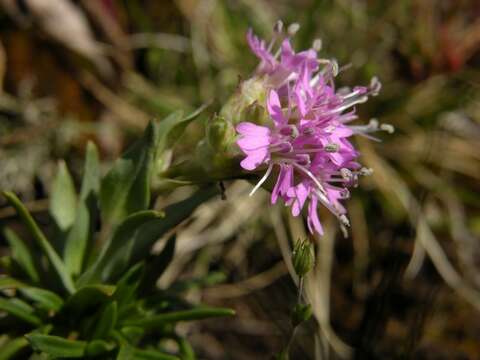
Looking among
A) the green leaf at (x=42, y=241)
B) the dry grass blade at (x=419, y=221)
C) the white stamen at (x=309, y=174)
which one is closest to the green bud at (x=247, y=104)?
the white stamen at (x=309, y=174)

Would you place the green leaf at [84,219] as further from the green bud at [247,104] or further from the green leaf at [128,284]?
the green bud at [247,104]

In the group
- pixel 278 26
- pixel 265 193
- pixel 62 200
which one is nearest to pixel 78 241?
pixel 62 200

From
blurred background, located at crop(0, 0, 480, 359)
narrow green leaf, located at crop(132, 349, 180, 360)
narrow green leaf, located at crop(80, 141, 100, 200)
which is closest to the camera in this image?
narrow green leaf, located at crop(132, 349, 180, 360)

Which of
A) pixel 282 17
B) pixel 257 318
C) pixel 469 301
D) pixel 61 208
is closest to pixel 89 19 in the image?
pixel 282 17

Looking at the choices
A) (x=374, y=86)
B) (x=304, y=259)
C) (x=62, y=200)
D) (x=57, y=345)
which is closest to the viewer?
(x=304, y=259)

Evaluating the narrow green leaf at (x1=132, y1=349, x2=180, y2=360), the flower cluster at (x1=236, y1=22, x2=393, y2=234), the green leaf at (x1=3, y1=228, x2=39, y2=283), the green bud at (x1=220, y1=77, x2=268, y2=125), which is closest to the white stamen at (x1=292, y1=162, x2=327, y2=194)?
the flower cluster at (x1=236, y1=22, x2=393, y2=234)

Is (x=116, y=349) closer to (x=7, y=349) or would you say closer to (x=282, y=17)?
(x=7, y=349)

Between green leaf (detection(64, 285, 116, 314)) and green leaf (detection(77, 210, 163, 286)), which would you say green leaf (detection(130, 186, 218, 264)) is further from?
green leaf (detection(64, 285, 116, 314))

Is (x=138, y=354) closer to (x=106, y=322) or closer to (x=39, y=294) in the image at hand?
(x=106, y=322)
